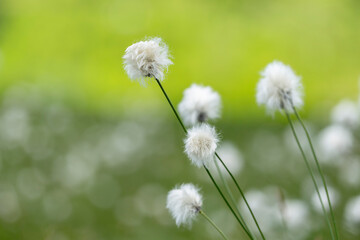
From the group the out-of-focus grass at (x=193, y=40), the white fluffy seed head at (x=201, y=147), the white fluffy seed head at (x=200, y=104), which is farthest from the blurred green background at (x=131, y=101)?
the white fluffy seed head at (x=201, y=147)

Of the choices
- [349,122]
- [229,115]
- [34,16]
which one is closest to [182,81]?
[229,115]

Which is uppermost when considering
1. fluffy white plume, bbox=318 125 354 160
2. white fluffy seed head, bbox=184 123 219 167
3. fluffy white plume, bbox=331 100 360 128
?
fluffy white plume, bbox=331 100 360 128

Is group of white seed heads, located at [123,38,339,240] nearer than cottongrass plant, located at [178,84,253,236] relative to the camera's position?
Yes

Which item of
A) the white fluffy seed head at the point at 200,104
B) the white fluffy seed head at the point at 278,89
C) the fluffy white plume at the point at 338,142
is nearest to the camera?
the white fluffy seed head at the point at 278,89

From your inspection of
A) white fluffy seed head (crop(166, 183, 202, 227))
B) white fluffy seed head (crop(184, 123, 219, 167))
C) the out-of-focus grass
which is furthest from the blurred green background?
white fluffy seed head (crop(184, 123, 219, 167))

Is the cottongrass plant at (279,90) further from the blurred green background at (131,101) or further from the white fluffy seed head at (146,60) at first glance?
the blurred green background at (131,101)

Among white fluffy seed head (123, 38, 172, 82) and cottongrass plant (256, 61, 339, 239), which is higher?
cottongrass plant (256, 61, 339, 239)

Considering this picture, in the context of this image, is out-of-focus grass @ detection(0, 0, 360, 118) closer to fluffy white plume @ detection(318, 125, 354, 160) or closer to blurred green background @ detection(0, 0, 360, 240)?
blurred green background @ detection(0, 0, 360, 240)
